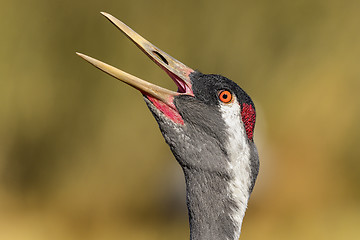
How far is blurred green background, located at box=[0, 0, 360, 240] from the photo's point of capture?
787 centimetres

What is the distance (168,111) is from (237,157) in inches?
15.3

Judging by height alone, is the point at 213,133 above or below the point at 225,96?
below

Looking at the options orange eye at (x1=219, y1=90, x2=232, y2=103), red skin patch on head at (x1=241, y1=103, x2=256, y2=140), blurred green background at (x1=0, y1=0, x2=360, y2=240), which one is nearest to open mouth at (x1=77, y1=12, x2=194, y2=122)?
orange eye at (x1=219, y1=90, x2=232, y2=103)

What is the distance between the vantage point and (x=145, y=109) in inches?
315

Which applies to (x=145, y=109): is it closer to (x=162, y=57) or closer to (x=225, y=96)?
(x=162, y=57)

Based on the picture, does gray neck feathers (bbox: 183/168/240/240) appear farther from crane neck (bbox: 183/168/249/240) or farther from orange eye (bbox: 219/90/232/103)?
orange eye (bbox: 219/90/232/103)

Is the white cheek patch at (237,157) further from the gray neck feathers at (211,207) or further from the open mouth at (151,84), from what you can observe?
the open mouth at (151,84)

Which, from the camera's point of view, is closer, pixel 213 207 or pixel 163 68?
pixel 213 207

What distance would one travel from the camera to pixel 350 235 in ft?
27.2

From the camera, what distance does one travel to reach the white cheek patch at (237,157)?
98.0 inches

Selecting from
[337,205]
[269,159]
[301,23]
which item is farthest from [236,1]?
[337,205]

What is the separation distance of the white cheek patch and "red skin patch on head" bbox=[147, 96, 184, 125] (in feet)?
0.69

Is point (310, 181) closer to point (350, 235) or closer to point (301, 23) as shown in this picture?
point (350, 235)

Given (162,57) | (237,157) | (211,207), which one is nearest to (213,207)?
(211,207)
